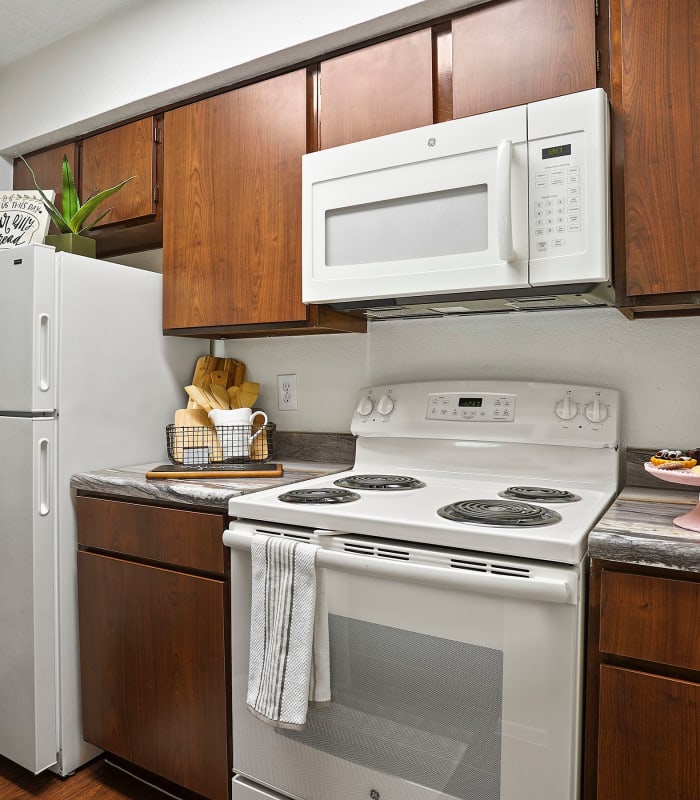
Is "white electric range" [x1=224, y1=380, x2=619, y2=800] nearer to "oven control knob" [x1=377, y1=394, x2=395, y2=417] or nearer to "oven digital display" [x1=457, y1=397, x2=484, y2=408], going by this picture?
"oven digital display" [x1=457, y1=397, x2=484, y2=408]

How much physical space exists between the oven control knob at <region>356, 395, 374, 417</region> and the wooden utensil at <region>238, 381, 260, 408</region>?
0.45 metres

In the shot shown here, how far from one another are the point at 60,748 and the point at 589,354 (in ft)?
6.33

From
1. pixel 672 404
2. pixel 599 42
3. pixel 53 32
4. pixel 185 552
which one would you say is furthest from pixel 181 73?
pixel 672 404

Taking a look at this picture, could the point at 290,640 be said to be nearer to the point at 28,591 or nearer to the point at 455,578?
the point at 455,578

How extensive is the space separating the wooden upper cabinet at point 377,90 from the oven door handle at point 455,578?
111 centimetres

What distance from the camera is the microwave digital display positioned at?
1.30m

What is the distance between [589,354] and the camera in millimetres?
1662

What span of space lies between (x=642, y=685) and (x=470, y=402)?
88cm

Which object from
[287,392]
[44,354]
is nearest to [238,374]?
[287,392]

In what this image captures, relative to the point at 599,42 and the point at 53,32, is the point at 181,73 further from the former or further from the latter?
the point at 599,42

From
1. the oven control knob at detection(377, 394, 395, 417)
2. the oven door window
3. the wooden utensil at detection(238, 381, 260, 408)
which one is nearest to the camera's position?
the oven door window

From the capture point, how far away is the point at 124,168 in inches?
85.7

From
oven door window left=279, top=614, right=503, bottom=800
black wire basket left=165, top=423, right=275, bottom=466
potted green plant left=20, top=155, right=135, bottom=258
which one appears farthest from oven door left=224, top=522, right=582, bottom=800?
potted green plant left=20, top=155, right=135, bottom=258

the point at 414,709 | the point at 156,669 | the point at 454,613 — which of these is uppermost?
the point at 454,613
